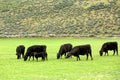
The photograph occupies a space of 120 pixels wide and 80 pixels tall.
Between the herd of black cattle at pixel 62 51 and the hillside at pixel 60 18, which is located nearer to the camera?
the herd of black cattle at pixel 62 51

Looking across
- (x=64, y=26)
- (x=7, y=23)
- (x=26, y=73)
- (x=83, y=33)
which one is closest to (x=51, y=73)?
(x=26, y=73)

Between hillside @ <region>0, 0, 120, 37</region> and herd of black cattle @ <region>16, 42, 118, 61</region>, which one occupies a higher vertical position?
herd of black cattle @ <region>16, 42, 118, 61</region>

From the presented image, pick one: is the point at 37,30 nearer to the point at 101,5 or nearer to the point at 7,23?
the point at 7,23

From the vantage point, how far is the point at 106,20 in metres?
80.9

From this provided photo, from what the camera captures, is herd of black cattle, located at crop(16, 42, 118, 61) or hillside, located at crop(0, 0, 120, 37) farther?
hillside, located at crop(0, 0, 120, 37)

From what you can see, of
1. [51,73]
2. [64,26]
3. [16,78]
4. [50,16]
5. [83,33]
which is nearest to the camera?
[16,78]

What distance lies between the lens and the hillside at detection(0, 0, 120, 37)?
75.6 metres

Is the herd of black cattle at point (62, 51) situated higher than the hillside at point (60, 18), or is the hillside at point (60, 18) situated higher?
the herd of black cattle at point (62, 51)

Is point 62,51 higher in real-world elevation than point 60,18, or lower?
higher

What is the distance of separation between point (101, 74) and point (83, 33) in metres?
53.2

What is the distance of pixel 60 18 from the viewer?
3310 inches

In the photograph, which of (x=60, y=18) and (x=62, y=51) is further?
(x=60, y=18)

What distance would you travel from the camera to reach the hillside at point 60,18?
248ft

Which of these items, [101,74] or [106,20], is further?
[106,20]
